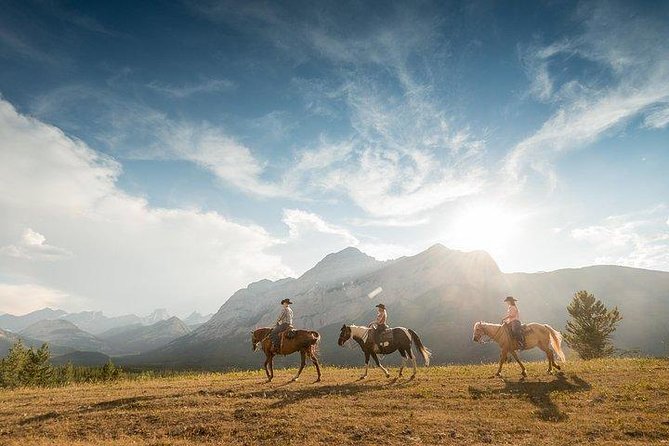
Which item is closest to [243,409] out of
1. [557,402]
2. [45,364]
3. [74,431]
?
A: [74,431]

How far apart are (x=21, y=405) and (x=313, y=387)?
43.3 ft

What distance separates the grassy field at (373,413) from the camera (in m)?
11.6

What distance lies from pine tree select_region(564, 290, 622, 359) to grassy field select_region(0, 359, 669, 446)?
38647 millimetres

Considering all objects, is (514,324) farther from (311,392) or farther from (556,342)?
(311,392)

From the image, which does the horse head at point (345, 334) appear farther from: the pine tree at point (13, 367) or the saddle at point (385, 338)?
the pine tree at point (13, 367)

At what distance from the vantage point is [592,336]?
51.8 meters

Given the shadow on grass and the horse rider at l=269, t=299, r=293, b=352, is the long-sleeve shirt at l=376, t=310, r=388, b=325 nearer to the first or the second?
the horse rider at l=269, t=299, r=293, b=352

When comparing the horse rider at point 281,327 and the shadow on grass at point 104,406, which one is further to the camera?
the horse rider at point 281,327

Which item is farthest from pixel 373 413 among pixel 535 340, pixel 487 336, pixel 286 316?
pixel 487 336

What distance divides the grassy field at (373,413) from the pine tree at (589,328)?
38.6 m

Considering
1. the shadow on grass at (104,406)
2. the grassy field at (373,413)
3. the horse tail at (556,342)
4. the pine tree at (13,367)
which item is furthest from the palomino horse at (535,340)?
the pine tree at (13,367)

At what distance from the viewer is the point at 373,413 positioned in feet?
44.8

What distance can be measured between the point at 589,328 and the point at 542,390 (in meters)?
44.9

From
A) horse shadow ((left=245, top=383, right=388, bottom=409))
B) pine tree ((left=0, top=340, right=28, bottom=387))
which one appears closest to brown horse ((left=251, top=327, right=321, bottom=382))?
horse shadow ((left=245, top=383, right=388, bottom=409))
